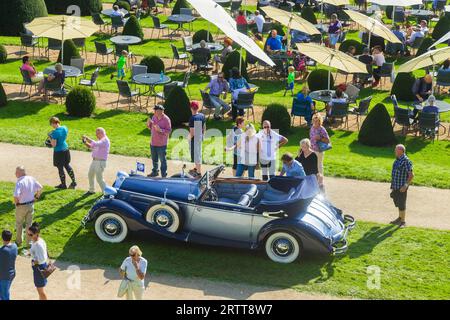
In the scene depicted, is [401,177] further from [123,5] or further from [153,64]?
[123,5]

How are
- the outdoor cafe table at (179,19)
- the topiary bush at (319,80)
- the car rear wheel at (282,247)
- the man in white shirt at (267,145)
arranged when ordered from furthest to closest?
the outdoor cafe table at (179,19) < the topiary bush at (319,80) < the man in white shirt at (267,145) < the car rear wheel at (282,247)

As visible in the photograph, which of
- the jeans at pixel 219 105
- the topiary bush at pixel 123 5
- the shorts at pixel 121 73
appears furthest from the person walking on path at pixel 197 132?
the topiary bush at pixel 123 5

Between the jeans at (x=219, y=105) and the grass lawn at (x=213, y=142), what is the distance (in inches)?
13.6

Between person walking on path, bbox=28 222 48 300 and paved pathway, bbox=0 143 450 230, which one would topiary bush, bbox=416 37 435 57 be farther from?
person walking on path, bbox=28 222 48 300

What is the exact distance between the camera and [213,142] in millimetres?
21375

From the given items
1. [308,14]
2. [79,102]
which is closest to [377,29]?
[308,14]

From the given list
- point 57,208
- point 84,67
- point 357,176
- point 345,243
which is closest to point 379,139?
point 357,176

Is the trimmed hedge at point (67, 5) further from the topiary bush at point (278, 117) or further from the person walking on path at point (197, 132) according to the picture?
the person walking on path at point (197, 132)

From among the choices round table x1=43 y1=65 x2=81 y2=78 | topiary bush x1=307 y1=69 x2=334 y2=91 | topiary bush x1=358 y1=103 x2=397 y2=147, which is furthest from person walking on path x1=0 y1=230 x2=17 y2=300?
topiary bush x1=307 y1=69 x2=334 y2=91

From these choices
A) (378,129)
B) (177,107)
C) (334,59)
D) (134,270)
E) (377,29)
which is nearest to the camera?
(134,270)

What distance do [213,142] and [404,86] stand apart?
7.65 metres

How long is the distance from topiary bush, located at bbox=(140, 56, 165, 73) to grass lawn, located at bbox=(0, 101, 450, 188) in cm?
348

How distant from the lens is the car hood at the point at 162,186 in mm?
14820
